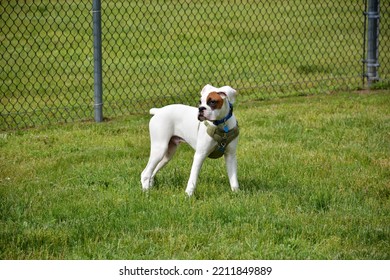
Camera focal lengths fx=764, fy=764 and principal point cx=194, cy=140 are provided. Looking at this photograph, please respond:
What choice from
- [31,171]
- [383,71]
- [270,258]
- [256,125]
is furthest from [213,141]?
[383,71]

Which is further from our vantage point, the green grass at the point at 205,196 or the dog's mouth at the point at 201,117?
the dog's mouth at the point at 201,117

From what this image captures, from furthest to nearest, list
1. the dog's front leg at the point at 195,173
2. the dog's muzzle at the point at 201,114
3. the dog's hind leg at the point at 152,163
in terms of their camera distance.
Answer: the dog's hind leg at the point at 152,163
the dog's front leg at the point at 195,173
the dog's muzzle at the point at 201,114

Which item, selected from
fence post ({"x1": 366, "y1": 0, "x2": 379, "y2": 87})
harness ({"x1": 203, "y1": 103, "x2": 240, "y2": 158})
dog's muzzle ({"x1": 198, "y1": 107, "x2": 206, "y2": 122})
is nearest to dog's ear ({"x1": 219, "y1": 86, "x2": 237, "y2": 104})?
harness ({"x1": 203, "y1": 103, "x2": 240, "y2": 158})

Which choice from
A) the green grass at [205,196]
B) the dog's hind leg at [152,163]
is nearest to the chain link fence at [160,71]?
the green grass at [205,196]

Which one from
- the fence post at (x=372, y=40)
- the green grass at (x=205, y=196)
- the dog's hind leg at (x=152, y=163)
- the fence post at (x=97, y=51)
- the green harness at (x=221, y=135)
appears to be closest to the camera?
the green grass at (x=205, y=196)

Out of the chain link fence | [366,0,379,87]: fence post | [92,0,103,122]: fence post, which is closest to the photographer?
[92,0,103,122]: fence post

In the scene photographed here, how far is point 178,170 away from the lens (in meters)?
6.26

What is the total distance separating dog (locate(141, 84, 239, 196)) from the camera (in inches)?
204

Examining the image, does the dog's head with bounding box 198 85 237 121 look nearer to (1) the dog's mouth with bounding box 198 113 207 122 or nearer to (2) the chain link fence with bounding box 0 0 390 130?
(1) the dog's mouth with bounding box 198 113 207 122

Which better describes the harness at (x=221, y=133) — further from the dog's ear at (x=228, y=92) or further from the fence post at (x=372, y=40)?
the fence post at (x=372, y=40)

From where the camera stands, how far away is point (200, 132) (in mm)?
5395

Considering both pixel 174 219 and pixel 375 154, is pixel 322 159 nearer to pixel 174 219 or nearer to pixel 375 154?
pixel 375 154

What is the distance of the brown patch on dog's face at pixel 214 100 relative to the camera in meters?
5.12

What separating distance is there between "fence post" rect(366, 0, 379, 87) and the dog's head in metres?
5.03
